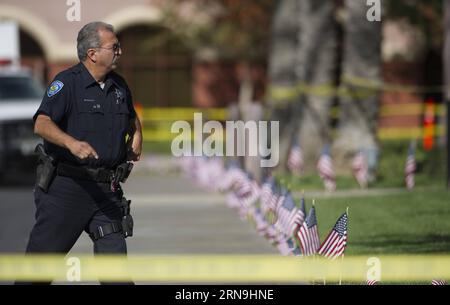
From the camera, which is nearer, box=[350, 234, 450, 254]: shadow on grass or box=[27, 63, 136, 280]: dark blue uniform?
box=[27, 63, 136, 280]: dark blue uniform

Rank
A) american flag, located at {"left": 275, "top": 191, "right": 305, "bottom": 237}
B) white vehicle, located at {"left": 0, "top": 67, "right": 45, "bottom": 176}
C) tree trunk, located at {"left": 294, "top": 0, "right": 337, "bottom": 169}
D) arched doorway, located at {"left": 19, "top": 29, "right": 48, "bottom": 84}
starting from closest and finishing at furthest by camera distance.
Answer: american flag, located at {"left": 275, "top": 191, "right": 305, "bottom": 237} < white vehicle, located at {"left": 0, "top": 67, "right": 45, "bottom": 176} < tree trunk, located at {"left": 294, "top": 0, "right": 337, "bottom": 169} < arched doorway, located at {"left": 19, "top": 29, "right": 48, "bottom": 84}

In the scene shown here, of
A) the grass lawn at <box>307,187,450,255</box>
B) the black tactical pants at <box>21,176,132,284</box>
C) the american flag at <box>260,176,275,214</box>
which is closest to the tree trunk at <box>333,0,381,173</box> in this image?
the grass lawn at <box>307,187,450,255</box>

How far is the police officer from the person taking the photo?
29.3 feet

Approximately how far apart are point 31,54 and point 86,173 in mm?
43439

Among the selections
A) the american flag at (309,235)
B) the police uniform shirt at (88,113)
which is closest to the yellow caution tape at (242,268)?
the american flag at (309,235)

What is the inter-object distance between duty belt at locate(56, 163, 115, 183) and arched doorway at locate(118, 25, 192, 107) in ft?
135

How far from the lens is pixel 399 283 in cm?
1116

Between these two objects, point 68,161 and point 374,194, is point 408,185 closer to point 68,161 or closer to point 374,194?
point 374,194

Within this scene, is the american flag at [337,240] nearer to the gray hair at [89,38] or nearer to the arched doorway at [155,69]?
the gray hair at [89,38]

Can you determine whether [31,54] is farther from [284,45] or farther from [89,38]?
[89,38]

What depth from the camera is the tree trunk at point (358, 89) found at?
23.8m

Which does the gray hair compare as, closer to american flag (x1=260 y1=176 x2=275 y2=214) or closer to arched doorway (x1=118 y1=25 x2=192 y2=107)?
american flag (x1=260 y1=176 x2=275 y2=214)

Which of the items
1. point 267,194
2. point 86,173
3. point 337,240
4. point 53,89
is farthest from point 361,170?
point 53,89
